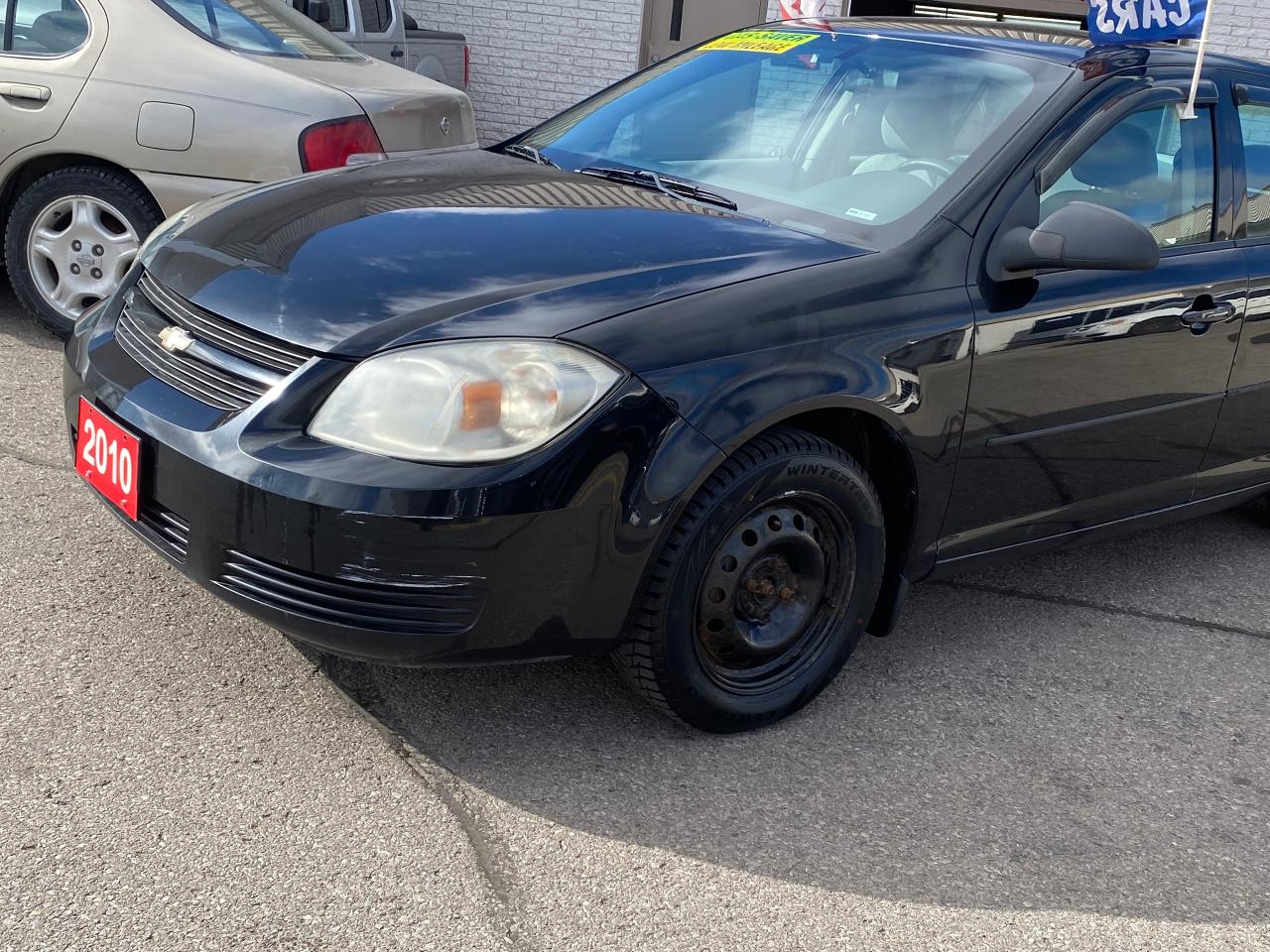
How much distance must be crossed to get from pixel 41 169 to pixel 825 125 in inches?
125

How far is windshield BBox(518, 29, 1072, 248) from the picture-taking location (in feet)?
10.5

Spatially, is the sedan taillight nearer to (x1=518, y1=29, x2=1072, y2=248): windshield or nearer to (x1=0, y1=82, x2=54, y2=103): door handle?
(x1=0, y1=82, x2=54, y2=103): door handle

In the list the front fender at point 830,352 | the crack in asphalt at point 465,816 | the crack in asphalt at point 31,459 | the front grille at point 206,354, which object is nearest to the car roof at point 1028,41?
the front fender at point 830,352

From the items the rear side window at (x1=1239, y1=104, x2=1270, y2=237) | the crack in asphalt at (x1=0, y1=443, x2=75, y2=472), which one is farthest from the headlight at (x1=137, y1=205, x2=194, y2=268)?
the rear side window at (x1=1239, y1=104, x2=1270, y2=237)

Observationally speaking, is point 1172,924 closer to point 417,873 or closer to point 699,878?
point 699,878

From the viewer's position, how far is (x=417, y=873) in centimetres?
240

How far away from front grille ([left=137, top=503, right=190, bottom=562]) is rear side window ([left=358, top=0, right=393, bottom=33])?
679 centimetres

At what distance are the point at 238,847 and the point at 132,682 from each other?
64cm

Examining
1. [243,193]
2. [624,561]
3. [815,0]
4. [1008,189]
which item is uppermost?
[815,0]

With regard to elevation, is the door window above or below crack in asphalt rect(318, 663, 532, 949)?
above

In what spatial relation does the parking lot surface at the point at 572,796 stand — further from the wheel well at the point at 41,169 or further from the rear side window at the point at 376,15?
the rear side window at the point at 376,15

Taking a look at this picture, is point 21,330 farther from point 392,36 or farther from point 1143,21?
point 392,36

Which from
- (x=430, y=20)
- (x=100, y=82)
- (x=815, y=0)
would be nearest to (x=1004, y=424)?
(x=100, y=82)

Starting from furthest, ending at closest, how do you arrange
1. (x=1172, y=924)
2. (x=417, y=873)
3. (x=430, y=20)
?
(x=430, y=20), (x=1172, y=924), (x=417, y=873)
